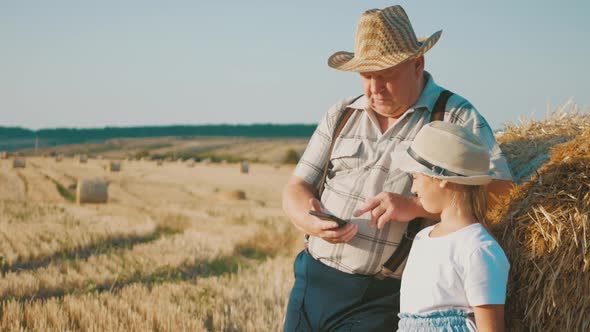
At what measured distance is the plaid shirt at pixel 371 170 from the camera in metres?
3.36

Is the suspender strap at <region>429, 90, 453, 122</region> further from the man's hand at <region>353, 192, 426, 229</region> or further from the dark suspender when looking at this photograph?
the man's hand at <region>353, 192, 426, 229</region>

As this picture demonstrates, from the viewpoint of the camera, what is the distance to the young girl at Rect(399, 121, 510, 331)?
8.63ft

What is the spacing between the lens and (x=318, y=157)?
12.3 ft

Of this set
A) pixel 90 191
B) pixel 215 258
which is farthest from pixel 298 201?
pixel 90 191

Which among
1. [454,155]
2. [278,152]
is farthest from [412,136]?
[278,152]

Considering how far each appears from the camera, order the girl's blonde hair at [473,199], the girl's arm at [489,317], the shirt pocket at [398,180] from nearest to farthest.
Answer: the girl's arm at [489,317], the girl's blonde hair at [473,199], the shirt pocket at [398,180]

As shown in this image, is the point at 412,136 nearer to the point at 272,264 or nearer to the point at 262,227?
the point at 272,264

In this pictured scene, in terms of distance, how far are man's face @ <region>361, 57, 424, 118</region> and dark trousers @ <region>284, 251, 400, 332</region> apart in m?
0.86

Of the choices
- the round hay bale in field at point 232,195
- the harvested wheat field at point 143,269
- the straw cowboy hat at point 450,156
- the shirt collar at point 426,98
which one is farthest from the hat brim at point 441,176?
the round hay bale in field at point 232,195

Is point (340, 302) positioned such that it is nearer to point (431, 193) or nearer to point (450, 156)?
point (431, 193)

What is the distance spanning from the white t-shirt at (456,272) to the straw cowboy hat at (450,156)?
0.70 feet

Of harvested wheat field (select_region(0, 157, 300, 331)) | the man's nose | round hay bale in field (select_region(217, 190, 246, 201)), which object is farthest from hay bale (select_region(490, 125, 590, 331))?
round hay bale in field (select_region(217, 190, 246, 201))

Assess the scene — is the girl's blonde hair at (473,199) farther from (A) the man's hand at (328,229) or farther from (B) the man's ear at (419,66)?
(B) the man's ear at (419,66)

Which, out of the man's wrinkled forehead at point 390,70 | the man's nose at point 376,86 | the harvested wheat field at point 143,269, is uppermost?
the man's wrinkled forehead at point 390,70
